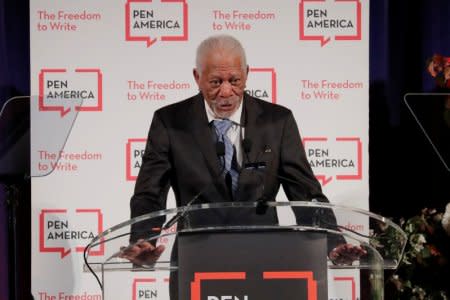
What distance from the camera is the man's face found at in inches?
165

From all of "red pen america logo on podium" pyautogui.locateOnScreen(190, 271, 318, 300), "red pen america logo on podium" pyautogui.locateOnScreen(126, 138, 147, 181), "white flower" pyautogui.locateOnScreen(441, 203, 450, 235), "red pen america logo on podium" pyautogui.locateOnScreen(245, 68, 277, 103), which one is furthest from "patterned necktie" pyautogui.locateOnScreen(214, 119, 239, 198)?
"red pen america logo on podium" pyautogui.locateOnScreen(190, 271, 318, 300)

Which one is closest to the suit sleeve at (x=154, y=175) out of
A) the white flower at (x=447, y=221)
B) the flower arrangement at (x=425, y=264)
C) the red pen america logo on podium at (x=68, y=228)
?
the red pen america logo on podium at (x=68, y=228)

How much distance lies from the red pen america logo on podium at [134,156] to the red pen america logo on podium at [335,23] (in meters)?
1.08

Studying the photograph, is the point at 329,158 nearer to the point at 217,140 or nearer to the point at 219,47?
the point at 217,140

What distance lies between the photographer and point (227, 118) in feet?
13.9

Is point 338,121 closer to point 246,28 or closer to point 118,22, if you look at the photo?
point 246,28

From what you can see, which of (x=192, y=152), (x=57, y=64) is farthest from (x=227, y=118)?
(x=57, y=64)

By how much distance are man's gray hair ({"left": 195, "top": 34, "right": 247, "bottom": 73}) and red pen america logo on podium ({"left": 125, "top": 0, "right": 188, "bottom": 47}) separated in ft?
0.42

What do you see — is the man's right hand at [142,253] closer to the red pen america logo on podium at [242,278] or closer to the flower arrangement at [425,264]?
the red pen america logo on podium at [242,278]

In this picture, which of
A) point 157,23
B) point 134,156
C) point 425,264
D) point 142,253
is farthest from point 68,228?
point 142,253

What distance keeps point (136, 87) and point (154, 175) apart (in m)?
0.51

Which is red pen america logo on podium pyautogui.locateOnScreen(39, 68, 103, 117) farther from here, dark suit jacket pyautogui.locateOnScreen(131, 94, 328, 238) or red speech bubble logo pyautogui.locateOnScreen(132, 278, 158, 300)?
red speech bubble logo pyautogui.locateOnScreen(132, 278, 158, 300)

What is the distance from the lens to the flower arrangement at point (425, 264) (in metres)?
4.10

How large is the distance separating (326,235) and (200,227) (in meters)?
0.36
